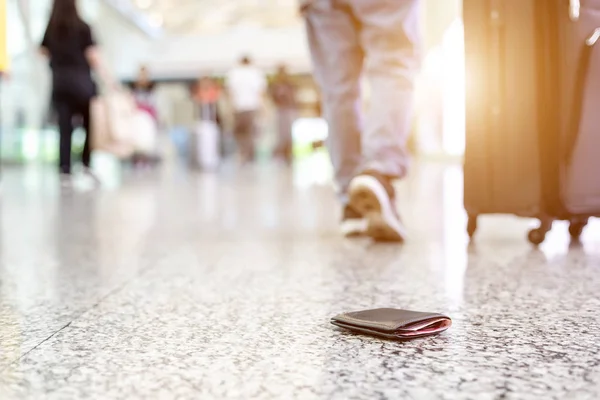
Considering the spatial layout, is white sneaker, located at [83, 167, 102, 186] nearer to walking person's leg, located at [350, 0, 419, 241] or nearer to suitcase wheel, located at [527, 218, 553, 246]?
walking person's leg, located at [350, 0, 419, 241]

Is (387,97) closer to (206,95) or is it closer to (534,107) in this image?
(534,107)

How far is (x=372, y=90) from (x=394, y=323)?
52.0 inches

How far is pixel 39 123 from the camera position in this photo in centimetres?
1312

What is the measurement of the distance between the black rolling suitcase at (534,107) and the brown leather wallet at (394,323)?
953mm

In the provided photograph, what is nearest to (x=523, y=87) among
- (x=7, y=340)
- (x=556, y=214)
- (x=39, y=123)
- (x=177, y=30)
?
(x=556, y=214)

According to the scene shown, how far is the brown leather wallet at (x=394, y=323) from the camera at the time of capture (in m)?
0.99

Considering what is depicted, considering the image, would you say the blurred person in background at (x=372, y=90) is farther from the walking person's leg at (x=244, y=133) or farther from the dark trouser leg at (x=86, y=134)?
the walking person's leg at (x=244, y=133)

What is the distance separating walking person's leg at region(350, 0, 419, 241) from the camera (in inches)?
82.6

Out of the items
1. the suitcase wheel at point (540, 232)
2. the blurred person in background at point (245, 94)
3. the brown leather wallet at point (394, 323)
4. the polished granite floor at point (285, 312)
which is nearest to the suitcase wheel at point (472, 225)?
the polished granite floor at point (285, 312)

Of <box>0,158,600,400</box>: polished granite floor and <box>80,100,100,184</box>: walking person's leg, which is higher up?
<box>80,100,100,184</box>: walking person's leg

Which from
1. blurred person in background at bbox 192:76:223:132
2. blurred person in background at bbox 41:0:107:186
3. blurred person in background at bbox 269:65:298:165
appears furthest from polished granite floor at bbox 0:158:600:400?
blurred person in background at bbox 269:65:298:165

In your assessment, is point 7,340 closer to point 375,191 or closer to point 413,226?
point 375,191

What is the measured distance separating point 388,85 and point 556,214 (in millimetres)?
615

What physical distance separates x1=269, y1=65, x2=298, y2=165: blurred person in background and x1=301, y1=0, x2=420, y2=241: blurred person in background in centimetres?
943
